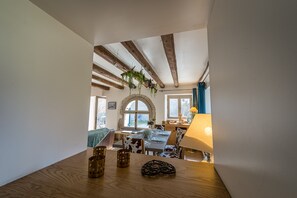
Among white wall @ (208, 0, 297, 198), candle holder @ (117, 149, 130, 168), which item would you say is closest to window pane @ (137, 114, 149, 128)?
candle holder @ (117, 149, 130, 168)

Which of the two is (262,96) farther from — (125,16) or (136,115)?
(136,115)

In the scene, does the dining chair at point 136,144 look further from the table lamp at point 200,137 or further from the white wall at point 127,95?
the white wall at point 127,95

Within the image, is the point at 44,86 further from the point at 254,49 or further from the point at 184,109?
the point at 184,109

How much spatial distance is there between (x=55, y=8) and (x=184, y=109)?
4.70 meters

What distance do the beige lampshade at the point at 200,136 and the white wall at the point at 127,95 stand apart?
150 inches

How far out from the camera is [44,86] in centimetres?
89

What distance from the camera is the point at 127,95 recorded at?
5590 millimetres

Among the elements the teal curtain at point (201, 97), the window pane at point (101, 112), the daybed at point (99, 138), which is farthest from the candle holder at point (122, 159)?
the window pane at point (101, 112)

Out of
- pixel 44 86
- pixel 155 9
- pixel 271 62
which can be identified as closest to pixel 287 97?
pixel 271 62

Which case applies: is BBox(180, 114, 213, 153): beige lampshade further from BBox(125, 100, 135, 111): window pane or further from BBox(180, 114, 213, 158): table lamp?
BBox(125, 100, 135, 111): window pane

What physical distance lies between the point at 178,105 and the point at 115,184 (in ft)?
15.0

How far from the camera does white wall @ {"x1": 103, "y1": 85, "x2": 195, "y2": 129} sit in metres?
4.95

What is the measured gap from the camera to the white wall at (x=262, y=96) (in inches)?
9.7

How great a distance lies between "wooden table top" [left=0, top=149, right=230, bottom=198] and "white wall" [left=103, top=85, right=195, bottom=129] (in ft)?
13.6
